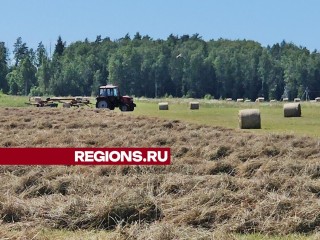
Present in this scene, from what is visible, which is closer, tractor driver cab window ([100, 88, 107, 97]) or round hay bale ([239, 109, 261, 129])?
round hay bale ([239, 109, 261, 129])

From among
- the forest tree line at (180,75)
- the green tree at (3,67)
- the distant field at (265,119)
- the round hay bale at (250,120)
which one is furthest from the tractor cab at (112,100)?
the green tree at (3,67)

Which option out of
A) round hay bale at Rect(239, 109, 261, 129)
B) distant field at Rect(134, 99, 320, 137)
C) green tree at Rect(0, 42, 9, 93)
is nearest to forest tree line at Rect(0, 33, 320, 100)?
→ green tree at Rect(0, 42, 9, 93)

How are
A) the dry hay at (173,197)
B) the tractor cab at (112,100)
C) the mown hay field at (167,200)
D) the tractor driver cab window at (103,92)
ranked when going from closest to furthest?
1. the mown hay field at (167,200)
2. the dry hay at (173,197)
3. the tractor cab at (112,100)
4. the tractor driver cab window at (103,92)

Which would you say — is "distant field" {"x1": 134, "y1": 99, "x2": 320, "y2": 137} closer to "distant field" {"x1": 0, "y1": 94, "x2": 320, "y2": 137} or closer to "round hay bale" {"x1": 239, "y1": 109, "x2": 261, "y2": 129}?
"distant field" {"x1": 0, "y1": 94, "x2": 320, "y2": 137}

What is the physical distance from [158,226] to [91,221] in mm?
1115

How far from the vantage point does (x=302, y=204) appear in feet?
29.8

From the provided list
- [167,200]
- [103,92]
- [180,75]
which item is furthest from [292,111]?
[180,75]

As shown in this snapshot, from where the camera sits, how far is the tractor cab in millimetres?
47094

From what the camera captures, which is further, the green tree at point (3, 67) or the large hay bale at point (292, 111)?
the green tree at point (3, 67)

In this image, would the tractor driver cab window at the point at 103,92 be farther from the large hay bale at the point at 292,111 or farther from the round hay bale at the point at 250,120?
the round hay bale at the point at 250,120

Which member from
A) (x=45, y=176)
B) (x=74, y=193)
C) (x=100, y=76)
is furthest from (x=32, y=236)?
(x=100, y=76)

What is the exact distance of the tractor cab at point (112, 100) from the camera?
155 ft

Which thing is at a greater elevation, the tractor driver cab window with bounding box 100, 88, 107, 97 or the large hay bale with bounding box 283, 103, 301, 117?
the tractor driver cab window with bounding box 100, 88, 107, 97

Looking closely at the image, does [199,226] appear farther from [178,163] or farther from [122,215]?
[178,163]
